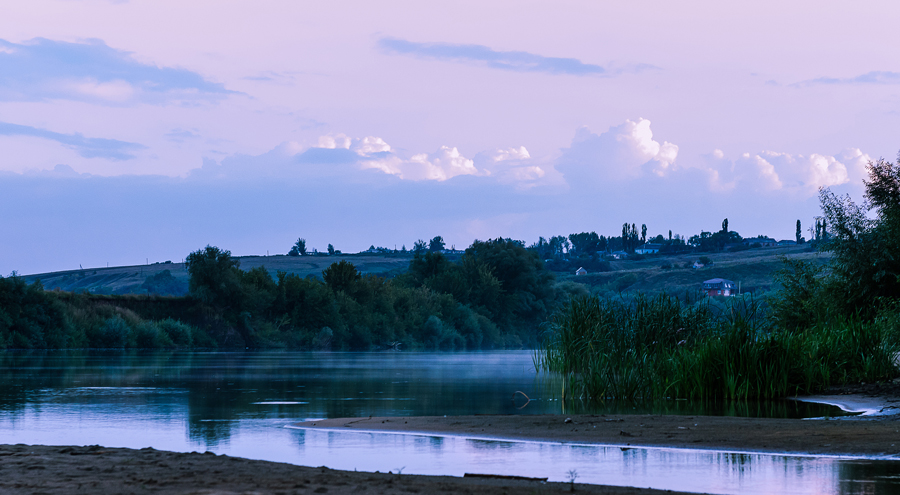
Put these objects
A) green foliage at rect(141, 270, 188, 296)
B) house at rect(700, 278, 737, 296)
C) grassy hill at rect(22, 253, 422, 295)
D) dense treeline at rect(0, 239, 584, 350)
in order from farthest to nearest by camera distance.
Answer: grassy hill at rect(22, 253, 422, 295)
green foliage at rect(141, 270, 188, 296)
house at rect(700, 278, 737, 296)
dense treeline at rect(0, 239, 584, 350)

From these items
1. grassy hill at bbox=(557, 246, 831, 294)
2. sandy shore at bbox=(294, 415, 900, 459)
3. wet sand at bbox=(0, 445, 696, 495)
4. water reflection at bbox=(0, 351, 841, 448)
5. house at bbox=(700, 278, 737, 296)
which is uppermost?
grassy hill at bbox=(557, 246, 831, 294)

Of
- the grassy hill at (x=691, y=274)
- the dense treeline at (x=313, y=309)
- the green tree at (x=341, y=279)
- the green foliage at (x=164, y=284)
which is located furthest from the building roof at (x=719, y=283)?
the green foliage at (x=164, y=284)

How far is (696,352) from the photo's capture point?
864 inches

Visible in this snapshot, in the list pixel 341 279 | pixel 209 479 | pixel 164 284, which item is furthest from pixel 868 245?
pixel 164 284

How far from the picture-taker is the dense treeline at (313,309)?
70.8 m

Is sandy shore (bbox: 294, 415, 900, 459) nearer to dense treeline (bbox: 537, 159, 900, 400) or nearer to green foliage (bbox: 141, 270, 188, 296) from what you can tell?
dense treeline (bbox: 537, 159, 900, 400)

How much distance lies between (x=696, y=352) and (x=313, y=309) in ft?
244

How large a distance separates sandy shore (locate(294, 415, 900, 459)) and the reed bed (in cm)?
559

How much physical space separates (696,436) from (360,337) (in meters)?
83.4

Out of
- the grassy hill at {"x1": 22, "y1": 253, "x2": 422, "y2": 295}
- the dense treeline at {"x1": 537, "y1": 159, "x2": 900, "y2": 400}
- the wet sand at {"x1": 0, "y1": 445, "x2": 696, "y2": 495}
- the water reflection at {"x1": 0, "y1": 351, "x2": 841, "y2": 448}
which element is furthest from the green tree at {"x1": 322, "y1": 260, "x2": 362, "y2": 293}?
the wet sand at {"x1": 0, "y1": 445, "x2": 696, "y2": 495}

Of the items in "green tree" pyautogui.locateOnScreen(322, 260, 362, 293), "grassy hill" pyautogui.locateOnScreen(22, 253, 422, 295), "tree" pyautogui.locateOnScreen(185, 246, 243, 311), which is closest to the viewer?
"tree" pyautogui.locateOnScreen(185, 246, 243, 311)

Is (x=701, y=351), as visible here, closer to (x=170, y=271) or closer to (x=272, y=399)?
(x=272, y=399)

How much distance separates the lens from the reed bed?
21469 millimetres

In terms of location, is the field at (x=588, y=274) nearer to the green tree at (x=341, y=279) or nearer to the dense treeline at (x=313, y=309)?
the dense treeline at (x=313, y=309)
